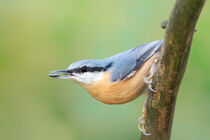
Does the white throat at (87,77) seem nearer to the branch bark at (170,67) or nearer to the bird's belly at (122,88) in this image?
the bird's belly at (122,88)

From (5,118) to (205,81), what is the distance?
7.09 ft

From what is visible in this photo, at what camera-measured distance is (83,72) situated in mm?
2891

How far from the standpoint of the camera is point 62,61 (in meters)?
3.70

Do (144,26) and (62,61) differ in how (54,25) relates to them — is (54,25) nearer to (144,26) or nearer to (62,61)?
(62,61)

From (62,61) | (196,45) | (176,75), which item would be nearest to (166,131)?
(176,75)

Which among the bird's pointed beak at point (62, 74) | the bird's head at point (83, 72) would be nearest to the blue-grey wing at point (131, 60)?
the bird's head at point (83, 72)

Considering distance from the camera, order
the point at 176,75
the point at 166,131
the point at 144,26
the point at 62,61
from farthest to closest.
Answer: the point at 62,61 → the point at 144,26 → the point at 166,131 → the point at 176,75

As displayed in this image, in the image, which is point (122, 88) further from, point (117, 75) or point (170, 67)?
point (170, 67)

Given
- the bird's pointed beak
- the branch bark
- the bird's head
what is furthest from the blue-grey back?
the branch bark

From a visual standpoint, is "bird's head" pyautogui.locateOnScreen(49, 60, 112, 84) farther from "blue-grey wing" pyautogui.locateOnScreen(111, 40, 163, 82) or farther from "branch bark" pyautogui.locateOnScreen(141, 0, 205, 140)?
"branch bark" pyautogui.locateOnScreen(141, 0, 205, 140)

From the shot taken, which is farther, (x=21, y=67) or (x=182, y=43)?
(x=21, y=67)

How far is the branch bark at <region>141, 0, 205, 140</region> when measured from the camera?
173cm

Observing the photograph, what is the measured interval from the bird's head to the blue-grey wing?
0.44 feet

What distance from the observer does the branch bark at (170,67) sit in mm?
1729
